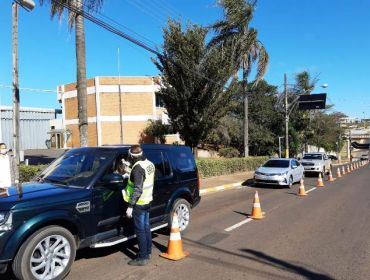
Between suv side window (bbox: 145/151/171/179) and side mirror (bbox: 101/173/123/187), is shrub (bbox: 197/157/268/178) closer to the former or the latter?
suv side window (bbox: 145/151/171/179)

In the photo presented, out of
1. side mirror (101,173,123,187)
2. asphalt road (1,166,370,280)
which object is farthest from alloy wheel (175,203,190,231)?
side mirror (101,173,123,187)

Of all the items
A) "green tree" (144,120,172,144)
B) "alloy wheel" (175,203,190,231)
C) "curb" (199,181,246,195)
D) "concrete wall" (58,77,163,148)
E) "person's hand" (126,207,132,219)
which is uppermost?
"concrete wall" (58,77,163,148)

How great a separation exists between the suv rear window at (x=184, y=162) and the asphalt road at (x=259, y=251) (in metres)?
1.34

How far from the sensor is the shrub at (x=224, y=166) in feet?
76.6

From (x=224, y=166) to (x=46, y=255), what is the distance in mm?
20978

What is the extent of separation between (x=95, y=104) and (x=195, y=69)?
26.7 metres

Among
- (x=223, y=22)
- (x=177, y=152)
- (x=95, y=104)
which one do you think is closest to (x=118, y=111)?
(x=95, y=104)

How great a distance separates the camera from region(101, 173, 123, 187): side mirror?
6277 millimetres

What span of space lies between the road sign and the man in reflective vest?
47.2 meters

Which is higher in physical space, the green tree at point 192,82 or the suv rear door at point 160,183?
the green tree at point 192,82

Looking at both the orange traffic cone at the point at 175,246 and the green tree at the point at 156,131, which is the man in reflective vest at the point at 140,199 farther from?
the green tree at the point at 156,131

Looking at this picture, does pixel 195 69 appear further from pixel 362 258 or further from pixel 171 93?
pixel 362 258

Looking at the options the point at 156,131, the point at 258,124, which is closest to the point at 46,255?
the point at 156,131

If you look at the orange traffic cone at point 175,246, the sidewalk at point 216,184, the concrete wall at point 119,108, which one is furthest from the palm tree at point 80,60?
the concrete wall at point 119,108
